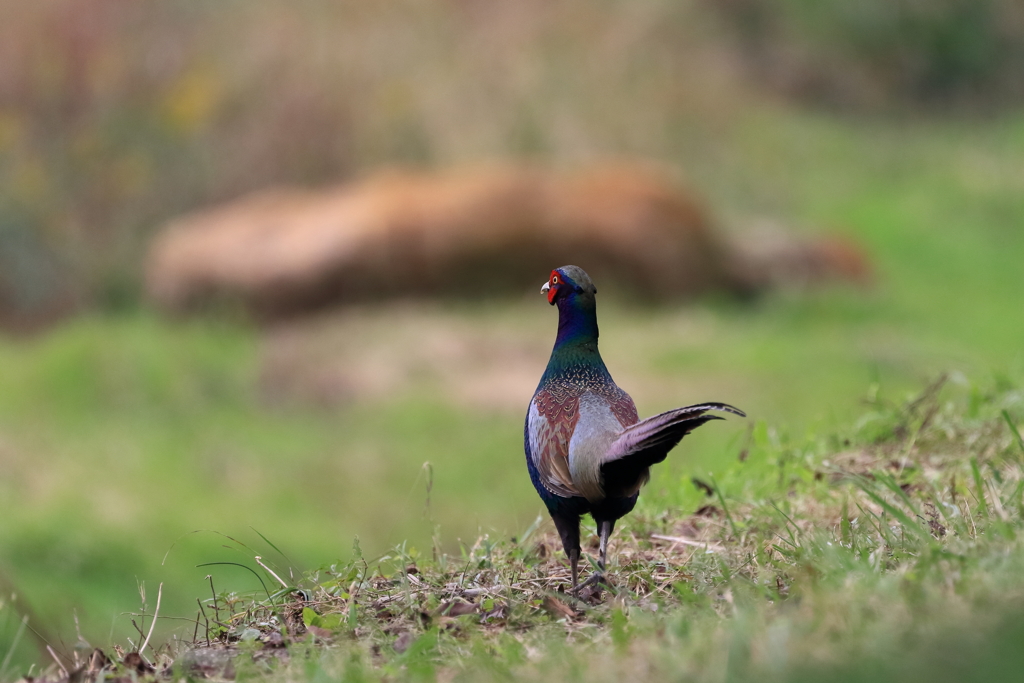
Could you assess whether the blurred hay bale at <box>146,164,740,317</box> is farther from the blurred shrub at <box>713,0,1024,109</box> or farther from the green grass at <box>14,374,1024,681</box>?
the green grass at <box>14,374,1024,681</box>

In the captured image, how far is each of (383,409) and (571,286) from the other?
769 cm

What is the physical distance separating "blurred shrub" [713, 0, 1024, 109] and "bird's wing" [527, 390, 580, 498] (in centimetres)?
1852

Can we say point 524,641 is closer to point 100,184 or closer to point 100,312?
point 100,312

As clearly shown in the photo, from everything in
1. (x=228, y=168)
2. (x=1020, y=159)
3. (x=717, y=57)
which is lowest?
(x=228, y=168)

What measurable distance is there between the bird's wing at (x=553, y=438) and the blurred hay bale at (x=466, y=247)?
10323 mm

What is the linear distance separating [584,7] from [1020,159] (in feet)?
23.1

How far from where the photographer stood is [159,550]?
330 inches

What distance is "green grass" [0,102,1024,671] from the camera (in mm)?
8180

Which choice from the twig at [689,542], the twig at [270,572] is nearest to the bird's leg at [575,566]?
the twig at [689,542]

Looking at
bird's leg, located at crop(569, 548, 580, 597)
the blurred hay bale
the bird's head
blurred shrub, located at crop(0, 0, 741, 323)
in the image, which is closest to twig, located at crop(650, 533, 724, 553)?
bird's leg, located at crop(569, 548, 580, 597)

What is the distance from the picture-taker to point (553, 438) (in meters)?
3.57

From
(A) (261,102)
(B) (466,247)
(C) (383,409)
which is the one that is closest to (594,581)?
(C) (383,409)

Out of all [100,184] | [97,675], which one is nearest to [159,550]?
[97,675]

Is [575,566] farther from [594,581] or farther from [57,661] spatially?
[57,661]
